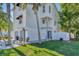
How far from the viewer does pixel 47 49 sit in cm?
270

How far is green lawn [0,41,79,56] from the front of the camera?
270cm

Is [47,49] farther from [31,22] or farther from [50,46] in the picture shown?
[31,22]

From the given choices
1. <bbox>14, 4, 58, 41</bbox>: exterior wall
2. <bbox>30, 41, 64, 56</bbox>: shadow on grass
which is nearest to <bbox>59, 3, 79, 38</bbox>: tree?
<bbox>14, 4, 58, 41</bbox>: exterior wall

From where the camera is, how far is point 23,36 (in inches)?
108

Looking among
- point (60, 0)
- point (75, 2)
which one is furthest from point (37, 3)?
point (75, 2)

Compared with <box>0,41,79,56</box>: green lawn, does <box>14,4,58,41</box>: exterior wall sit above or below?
above

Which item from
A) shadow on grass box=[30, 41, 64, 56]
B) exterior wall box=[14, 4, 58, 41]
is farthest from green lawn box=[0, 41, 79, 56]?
exterior wall box=[14, 4, 58, 41]

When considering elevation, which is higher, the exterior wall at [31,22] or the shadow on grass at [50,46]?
the exterior wall at [31,22]

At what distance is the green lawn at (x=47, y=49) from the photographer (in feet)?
8.85

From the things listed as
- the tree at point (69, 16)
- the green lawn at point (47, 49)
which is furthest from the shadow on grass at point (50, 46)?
the tree at point (69, 16)

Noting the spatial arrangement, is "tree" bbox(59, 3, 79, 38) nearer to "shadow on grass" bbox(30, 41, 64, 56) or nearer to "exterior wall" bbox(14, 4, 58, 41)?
"exterior wall" bbox(14, 4, 58, 41)

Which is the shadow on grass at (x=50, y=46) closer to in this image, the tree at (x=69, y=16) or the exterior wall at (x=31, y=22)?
the exterior wall at (x=31, y=22)

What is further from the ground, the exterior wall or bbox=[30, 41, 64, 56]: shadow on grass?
the exterior wall

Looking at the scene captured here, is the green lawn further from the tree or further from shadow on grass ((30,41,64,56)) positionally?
the tree
